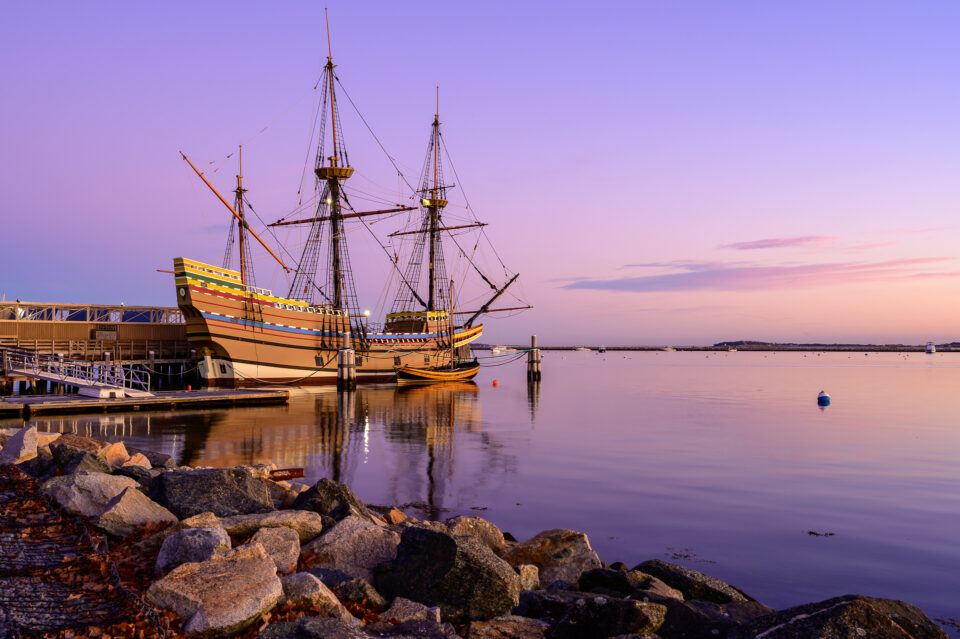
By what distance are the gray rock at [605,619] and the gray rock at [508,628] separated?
26cm

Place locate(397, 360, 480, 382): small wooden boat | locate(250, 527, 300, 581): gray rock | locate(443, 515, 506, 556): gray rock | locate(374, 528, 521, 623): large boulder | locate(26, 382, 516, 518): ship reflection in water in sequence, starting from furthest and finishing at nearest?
locate(397, 360, 480, 382): small wooden boat < locate(26, 382, 516, 518): ship reflection in water < locate(443, 515, 506, 556): gray rock < locate(250, 527, 300, 581): gray rock < locate(374, 528, 521, 623): large boulder

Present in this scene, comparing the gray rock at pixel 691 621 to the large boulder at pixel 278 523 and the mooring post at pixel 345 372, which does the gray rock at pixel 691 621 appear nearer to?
the large boulder at pixel 278 523

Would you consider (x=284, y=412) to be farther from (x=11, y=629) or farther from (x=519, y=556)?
(x=11, y=629)

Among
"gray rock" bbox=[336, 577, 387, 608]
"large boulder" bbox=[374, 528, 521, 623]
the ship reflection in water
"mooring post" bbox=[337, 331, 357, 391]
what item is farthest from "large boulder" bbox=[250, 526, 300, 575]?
"mooring post" bbox=[337, 331, 357, 391]

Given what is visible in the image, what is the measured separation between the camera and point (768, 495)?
18500 millimetres

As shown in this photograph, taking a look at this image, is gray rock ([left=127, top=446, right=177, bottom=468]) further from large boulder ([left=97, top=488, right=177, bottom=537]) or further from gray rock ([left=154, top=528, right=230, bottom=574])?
gray rock ([left=154, top=528, right=230, bottom=574])

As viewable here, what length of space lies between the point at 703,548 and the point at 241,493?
29.3ft

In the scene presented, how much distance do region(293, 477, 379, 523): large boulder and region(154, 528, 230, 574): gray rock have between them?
123 inches

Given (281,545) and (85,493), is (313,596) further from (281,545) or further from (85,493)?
(85,493)

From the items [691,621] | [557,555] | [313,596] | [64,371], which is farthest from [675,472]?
[64,371]

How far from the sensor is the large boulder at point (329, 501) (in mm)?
10535

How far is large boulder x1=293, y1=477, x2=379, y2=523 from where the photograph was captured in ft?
34.6

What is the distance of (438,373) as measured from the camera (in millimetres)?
66125

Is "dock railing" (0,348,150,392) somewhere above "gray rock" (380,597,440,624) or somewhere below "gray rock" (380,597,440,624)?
above
